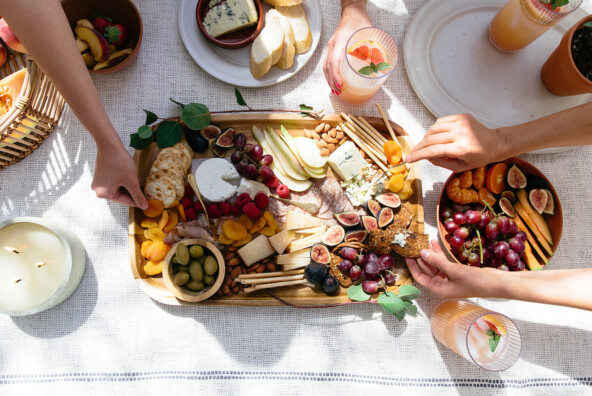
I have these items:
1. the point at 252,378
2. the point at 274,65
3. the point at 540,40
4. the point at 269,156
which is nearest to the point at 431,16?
the point at 540,40

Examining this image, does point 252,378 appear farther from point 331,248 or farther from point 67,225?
point 67,225

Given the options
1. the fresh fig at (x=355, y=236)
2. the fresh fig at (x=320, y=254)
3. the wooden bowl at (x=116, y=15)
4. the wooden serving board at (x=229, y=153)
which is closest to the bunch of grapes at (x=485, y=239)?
the wooden serving board at (x=229, y=153)

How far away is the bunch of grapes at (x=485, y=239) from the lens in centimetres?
109

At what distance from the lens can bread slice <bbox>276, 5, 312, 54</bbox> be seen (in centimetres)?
122

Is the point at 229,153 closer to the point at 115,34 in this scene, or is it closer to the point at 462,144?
the point at 115,34

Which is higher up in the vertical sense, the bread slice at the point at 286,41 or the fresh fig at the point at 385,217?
the bread slice at the point at 286,41

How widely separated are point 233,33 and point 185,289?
83 cm

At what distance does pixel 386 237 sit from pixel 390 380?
1.49ft

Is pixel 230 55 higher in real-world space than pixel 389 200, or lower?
higher

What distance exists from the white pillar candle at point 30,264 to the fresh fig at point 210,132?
0.53 meters

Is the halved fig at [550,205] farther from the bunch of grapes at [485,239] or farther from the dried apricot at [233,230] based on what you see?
the dried apricot at [233,230]

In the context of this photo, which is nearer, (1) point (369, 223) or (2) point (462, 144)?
(2) point (462, 144)

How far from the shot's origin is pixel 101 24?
117cm

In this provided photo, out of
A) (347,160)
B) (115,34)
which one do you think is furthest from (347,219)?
(115,34)
